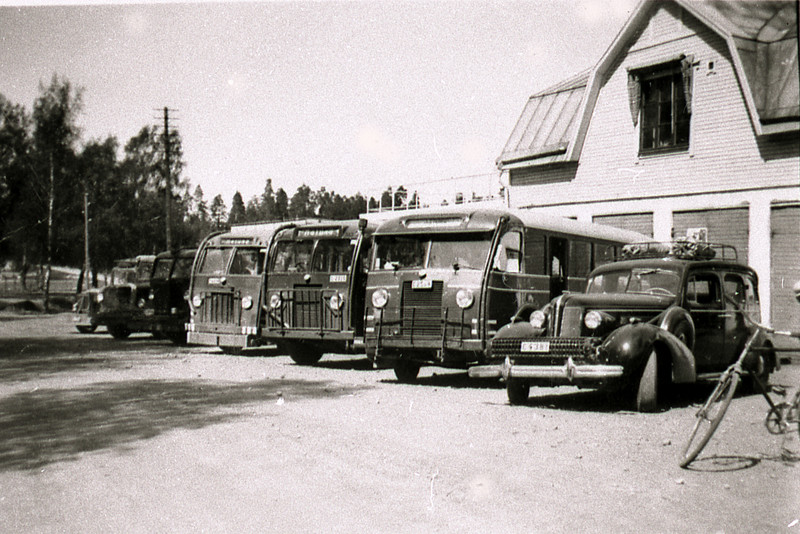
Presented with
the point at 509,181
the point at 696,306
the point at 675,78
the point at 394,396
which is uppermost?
the point at 675,78

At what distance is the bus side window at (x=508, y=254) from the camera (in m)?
11.1

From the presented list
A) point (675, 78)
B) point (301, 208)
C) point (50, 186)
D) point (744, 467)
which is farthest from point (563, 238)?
point (301, 208)

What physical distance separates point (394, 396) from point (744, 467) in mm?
5064

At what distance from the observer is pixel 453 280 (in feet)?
36.6

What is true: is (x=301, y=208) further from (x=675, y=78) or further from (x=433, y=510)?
(x=433, y=510)

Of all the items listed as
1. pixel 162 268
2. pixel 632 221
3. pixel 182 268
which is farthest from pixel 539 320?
pixel 162 268

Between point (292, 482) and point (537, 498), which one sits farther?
point (292, 482)

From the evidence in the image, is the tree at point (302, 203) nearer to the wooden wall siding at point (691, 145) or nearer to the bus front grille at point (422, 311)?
the wooden wall siding at point (691, 145)

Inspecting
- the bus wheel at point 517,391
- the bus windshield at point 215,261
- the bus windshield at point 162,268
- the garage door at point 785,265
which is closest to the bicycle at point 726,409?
the bus wheel at point 517,391

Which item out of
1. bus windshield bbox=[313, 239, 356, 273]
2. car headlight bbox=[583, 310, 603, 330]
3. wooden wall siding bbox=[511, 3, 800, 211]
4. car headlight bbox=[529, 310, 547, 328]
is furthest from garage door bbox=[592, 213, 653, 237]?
car headlight bbox=[583, 310, 603, 330]

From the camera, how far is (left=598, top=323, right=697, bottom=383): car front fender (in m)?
8.39

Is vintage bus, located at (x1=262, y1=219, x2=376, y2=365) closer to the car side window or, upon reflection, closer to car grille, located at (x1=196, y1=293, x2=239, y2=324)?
car grille, located at (x1=196, y1=293, x2=239, y2=324)

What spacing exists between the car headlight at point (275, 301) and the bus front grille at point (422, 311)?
3953 mm

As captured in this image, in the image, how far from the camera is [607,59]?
17.2 m
